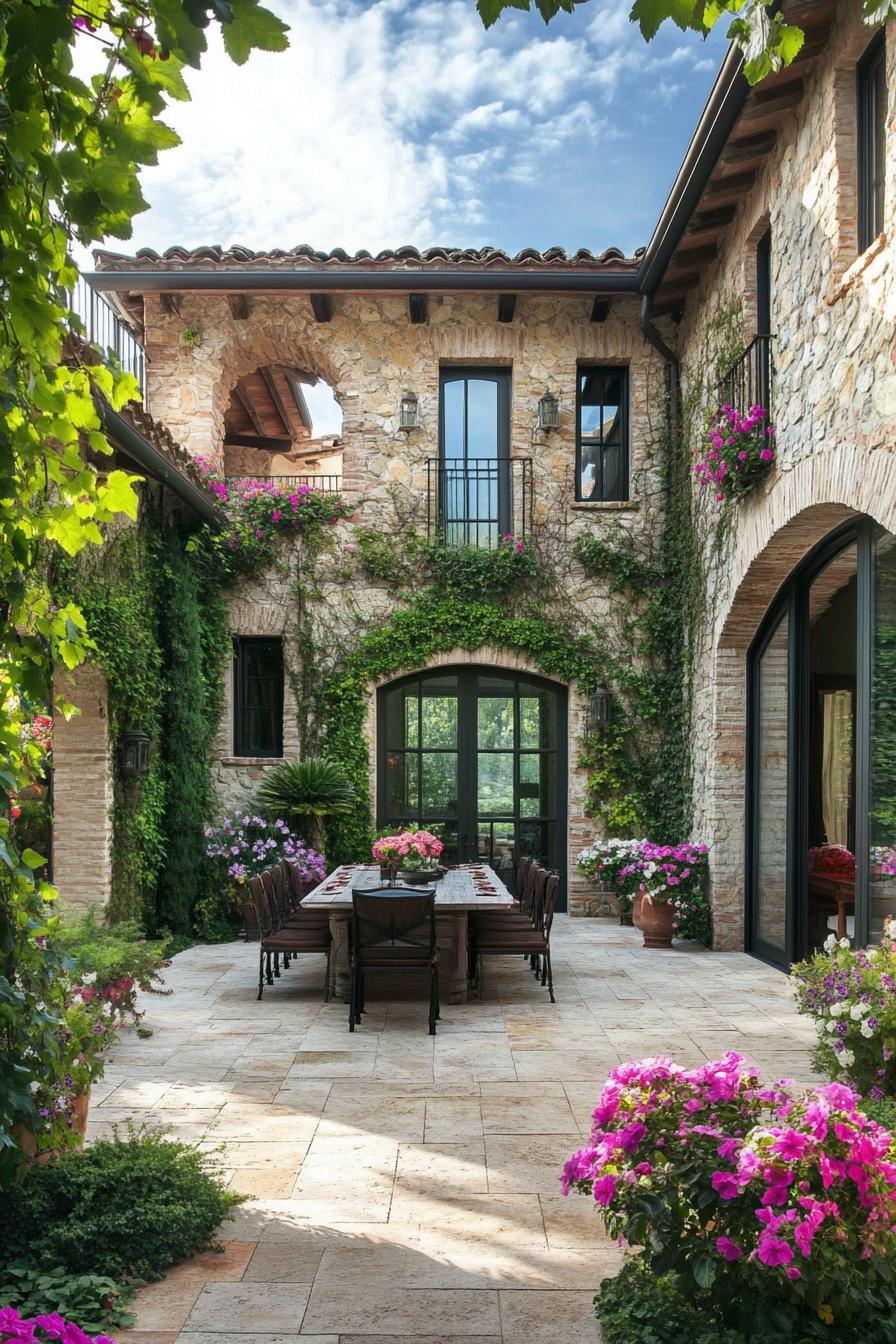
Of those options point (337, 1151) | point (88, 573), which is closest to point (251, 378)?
point (88, 573)

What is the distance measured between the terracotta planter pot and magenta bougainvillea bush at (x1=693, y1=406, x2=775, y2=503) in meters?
3.24

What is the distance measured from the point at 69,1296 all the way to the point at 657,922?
21.2 ft

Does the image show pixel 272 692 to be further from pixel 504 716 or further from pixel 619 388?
pixel 619 388

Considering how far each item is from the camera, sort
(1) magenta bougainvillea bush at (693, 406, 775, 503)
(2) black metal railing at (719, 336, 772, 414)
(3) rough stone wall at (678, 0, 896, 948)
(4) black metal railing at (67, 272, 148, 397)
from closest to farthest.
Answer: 1. (3) rough stone wall at (678, 0, 896, 948)
2. (1) magenta bougainvillea bush at (693, 406, 775, 503)
3. (2) black metal railing at (719, 336, 772, 414)
4. (4) black metal railing at (67, 272, 148, 397)

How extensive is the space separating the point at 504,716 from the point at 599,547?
1.82 metres

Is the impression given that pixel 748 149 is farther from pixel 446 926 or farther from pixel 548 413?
pixel 446 926

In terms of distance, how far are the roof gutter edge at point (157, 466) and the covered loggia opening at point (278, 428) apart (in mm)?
3221

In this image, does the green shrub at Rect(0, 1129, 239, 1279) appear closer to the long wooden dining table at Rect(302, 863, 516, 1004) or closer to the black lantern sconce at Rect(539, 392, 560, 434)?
the long wooden dining table at Rect(302, 863, 516, 1004)

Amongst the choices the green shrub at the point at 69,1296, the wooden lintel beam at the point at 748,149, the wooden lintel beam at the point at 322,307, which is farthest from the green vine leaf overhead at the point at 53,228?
the wooden lintel beam at the point at 322,307

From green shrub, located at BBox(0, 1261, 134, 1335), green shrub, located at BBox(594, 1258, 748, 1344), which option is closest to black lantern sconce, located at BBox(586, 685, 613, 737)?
green shrub, located at BBox(594, 1258, 748, 1344)

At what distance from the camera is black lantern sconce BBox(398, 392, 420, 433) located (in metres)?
10.2

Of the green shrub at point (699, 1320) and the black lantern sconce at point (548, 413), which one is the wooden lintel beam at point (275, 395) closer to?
the black lantern sconce at point (548, 413)

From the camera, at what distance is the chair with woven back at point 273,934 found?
21.6 feet

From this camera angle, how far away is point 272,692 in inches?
409
